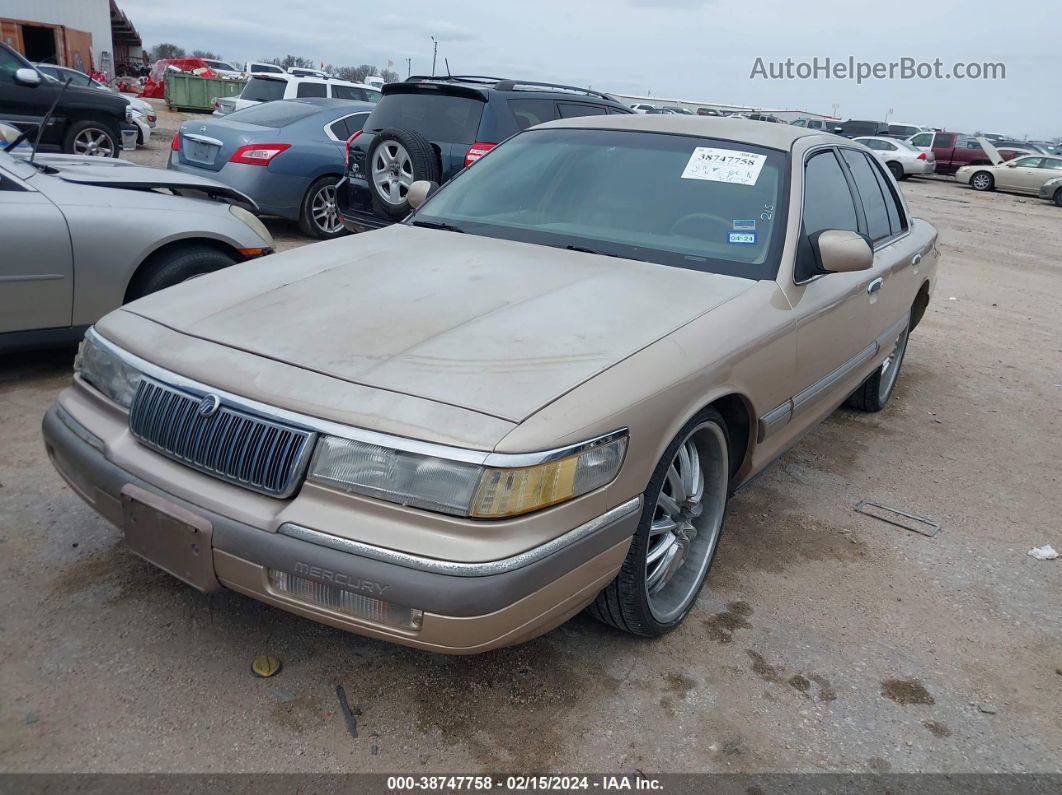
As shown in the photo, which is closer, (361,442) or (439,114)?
(361,442)

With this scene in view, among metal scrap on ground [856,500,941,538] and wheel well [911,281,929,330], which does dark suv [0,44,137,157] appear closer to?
wheel well [911,281,929,330]

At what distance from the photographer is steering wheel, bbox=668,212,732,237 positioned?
3.29 metres

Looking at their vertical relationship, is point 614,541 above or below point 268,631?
above

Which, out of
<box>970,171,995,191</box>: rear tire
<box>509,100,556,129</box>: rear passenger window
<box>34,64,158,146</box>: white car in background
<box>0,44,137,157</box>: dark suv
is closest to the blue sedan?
<box>509,100,556,129</box>: rear passenger window

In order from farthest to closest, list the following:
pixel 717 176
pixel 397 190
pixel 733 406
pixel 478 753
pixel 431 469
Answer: pixel 397 190, pixel 717 176, pixel 733 406, pixel 478 753, pixel 431 469

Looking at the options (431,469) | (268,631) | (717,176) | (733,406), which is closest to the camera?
(431,469)

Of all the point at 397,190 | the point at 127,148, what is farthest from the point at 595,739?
the point at 127,148

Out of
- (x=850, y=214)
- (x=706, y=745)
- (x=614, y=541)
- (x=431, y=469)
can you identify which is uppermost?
(x=850, y=214)

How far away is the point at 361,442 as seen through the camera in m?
2.05

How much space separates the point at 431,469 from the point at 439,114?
5848 mm

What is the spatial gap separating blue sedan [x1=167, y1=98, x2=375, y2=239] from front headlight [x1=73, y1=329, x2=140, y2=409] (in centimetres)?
602

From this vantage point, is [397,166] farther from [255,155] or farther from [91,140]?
[91,140]

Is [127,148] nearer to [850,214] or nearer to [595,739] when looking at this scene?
[850,214]

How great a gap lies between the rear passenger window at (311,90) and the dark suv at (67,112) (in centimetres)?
278
